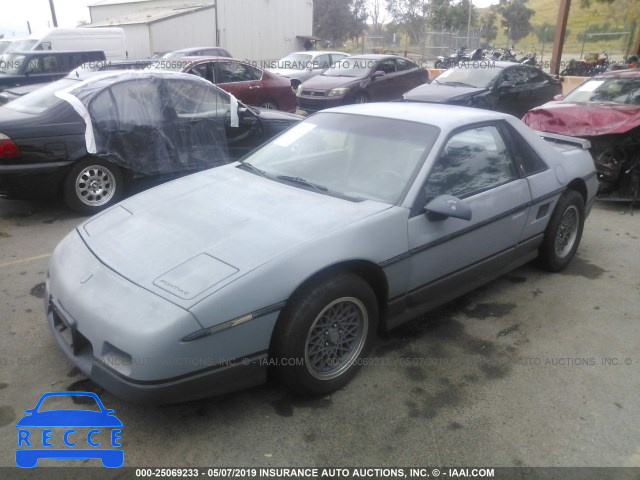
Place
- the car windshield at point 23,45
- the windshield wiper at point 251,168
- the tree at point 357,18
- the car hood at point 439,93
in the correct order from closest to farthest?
the windshield wiper at point 251,168
the car hood at point 439,93
the car windshield at point 23,45
the tree at point 357,18

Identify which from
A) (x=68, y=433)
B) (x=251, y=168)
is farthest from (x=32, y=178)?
(x=68, y=433)

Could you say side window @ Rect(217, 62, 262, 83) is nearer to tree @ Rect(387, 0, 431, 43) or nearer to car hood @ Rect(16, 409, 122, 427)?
car hood @ Rect(16, 409, 122, 427)

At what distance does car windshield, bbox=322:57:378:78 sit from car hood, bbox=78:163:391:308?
10.3 metres

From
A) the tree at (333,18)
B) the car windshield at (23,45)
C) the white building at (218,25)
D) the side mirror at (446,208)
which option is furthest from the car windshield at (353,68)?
the tree at (333,18)

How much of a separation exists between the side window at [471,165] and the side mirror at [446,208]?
12 centimetres

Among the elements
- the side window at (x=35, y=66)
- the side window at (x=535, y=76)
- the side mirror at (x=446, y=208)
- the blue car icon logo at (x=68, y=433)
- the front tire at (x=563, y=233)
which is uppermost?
the side window at (x=35, y=66)

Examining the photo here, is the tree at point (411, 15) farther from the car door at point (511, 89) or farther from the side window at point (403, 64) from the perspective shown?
the car door at point (511, 89)

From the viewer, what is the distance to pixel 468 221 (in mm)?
3359

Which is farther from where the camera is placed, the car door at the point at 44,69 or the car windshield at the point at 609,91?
the car door at the point at 44,69

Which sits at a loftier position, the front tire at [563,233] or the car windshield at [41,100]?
the car windshield at [41,100]

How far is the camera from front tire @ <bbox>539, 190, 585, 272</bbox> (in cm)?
429

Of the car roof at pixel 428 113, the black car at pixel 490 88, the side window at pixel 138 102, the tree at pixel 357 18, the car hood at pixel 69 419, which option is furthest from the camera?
the tree at pixel 357 18

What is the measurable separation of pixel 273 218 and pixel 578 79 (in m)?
15.9

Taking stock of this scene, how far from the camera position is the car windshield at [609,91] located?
23.0 ft
